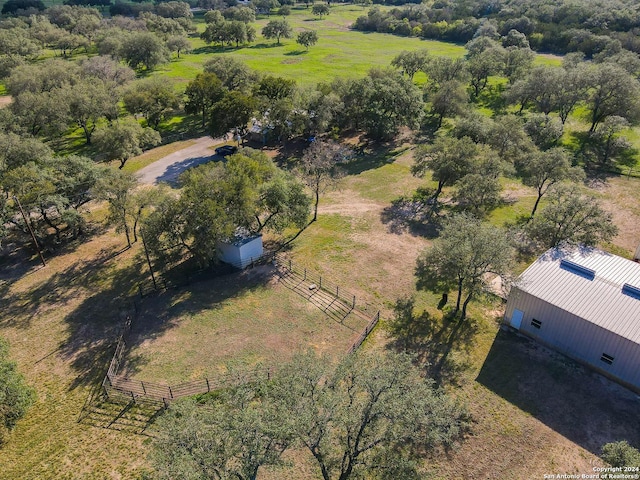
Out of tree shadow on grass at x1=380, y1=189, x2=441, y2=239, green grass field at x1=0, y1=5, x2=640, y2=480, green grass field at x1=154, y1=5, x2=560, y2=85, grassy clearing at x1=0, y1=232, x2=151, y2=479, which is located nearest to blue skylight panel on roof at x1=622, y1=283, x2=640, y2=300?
green grass field at x1=0, y1=5, x2=640, y2=480

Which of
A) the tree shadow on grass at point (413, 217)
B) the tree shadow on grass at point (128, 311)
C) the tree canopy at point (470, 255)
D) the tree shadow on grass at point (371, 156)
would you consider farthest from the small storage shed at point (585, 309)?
the tree shadow on grass at point (371, 156)

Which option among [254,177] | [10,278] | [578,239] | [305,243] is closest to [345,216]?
[305,243]

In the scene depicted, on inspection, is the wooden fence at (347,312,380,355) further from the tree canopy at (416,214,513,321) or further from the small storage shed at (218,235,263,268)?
the small storage shed at (218,235,263,268)

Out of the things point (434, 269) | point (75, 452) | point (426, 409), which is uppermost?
point (426, 409)

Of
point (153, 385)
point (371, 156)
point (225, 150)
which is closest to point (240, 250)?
point (153, 385)

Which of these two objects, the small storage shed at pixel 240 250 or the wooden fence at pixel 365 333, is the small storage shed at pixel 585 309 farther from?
the small storage shed at pixel 240 250

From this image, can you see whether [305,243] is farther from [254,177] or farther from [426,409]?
[426,409]

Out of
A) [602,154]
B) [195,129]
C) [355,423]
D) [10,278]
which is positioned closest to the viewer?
[355,423]
